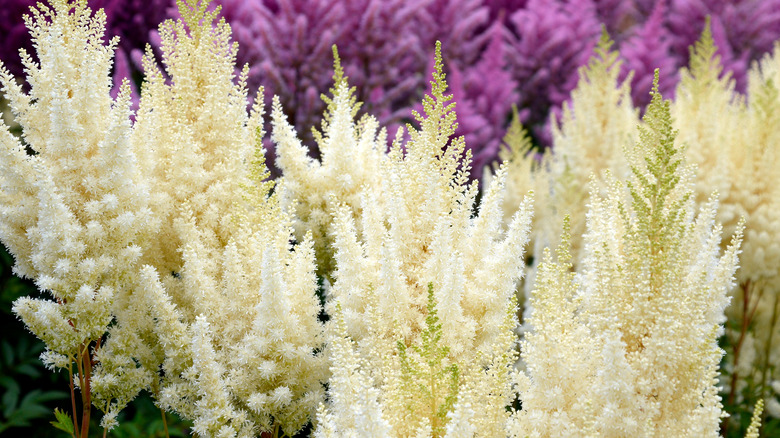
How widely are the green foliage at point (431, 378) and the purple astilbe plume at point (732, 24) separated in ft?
12.0

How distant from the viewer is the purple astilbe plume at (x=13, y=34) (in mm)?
2535

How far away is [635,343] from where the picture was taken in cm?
109

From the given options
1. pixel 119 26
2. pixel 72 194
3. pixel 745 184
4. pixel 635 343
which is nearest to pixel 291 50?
pixel 119 26

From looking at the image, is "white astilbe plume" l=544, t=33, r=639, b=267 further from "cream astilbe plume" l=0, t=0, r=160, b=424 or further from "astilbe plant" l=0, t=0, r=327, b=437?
"cream astilbe plume" l=0, t=0, r=160, b=424

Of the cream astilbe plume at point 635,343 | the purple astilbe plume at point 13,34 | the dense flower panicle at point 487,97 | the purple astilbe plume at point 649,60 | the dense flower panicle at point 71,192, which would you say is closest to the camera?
the cream astilbe plume at point 635,343

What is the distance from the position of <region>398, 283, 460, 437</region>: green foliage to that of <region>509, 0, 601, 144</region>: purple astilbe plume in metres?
2.60

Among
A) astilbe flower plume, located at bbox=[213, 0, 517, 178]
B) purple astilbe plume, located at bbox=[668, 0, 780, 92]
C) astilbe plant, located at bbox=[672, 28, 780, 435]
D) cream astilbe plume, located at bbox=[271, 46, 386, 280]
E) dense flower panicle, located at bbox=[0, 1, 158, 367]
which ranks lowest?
dense flower panicle, located at bbox=[0, 1, 158, 367]

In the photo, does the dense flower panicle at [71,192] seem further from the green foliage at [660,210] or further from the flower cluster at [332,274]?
the green foliage at [660,210]

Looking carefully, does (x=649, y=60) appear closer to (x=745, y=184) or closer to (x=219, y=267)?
(x=745, y=184)

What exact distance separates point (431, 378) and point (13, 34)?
2.17 m

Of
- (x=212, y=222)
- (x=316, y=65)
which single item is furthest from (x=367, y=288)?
(x=316, y=65)

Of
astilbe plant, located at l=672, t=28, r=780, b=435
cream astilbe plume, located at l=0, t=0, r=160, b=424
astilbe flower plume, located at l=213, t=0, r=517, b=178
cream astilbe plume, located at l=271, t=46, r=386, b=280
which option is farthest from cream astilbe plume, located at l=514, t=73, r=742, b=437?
astilbe flower plume, located at l=213, t=0, r=517, b=178

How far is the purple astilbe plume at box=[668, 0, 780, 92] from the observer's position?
169 inches

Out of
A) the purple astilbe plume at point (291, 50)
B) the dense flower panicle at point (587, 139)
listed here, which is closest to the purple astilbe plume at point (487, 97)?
the dense flower panicle at point (587, 139)
